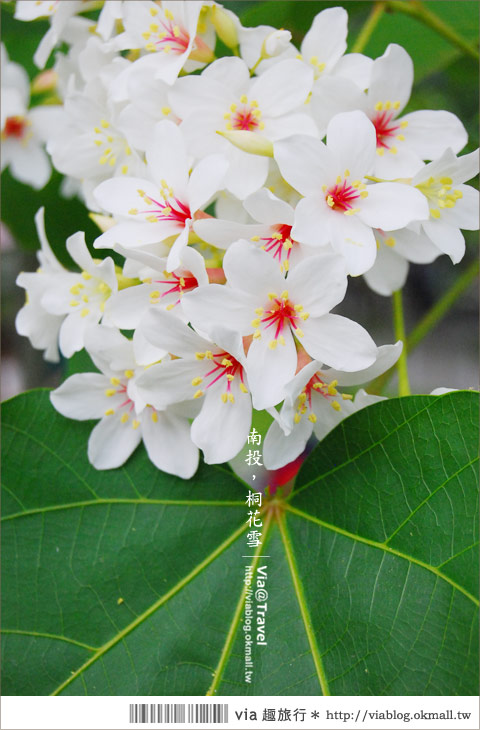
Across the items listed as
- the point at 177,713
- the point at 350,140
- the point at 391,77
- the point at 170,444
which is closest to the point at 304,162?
the point at 350,140

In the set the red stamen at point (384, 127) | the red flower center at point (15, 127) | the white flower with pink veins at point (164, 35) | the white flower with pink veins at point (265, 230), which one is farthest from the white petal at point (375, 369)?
Answer: the red flower center at point (15, 127)

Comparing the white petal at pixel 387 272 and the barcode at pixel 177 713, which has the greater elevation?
the white petal at pixel 387 272

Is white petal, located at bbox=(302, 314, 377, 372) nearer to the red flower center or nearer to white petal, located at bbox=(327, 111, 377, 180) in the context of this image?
white petal, located at bbox=(327, 111, 377, 180)

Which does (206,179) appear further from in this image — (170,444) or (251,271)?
(170,444)

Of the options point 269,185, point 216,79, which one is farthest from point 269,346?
point 216,79

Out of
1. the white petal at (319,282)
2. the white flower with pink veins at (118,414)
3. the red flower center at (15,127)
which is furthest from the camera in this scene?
the red flower center at (15,127)

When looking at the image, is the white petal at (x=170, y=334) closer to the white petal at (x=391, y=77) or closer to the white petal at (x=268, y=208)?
the white petal at (x=268, y=208)

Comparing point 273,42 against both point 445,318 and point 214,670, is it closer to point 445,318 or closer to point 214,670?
point 445,318
